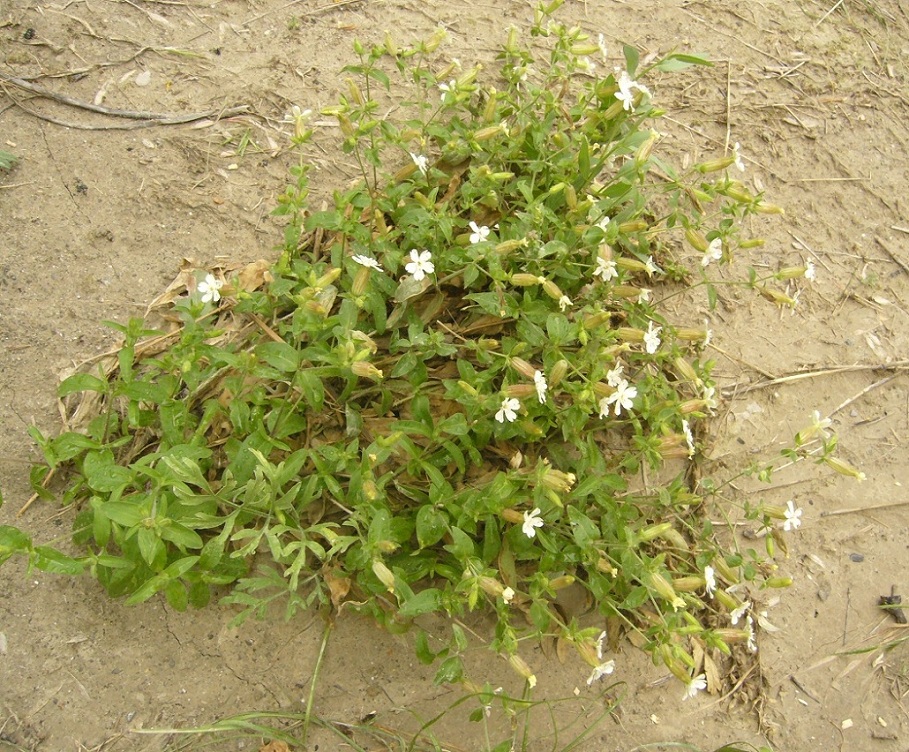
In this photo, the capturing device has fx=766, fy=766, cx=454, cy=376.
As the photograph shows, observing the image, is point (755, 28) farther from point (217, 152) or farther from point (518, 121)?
point (217, 152)

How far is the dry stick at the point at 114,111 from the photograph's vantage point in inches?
128

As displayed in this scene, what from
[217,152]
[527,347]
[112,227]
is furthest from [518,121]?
[112,227]

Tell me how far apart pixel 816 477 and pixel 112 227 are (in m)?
3.06

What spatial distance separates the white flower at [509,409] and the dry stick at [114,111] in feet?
6.30

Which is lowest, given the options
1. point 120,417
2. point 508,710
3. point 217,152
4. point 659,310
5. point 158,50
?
point 508,710

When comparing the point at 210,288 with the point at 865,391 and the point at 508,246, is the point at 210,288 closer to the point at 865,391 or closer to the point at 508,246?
the point at 508,246

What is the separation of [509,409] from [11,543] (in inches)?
60.2

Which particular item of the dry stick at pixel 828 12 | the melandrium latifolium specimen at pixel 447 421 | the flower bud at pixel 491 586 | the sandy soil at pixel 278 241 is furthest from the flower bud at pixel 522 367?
the dry stick at pixel 828 12

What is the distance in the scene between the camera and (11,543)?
7.32 ft

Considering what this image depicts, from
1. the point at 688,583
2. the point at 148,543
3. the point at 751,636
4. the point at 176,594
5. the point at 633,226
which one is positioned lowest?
the point at 751,636

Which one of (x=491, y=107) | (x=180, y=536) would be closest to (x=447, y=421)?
(x=180, y=536)

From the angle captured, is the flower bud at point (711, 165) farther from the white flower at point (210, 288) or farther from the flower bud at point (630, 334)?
the white flower at point (210, 288)

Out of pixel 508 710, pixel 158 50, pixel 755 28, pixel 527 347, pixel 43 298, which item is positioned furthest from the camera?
pixel 755 28

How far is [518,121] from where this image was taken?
304 centimetres
